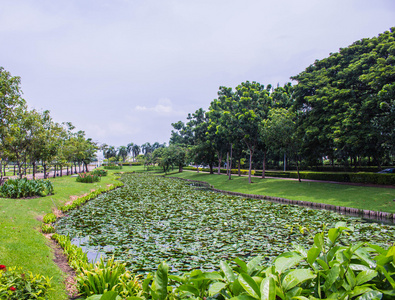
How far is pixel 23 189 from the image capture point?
1462 cm

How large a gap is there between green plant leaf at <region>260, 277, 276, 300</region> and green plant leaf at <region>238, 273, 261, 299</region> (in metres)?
0.07

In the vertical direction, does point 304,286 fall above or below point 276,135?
below

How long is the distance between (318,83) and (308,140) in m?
5.24

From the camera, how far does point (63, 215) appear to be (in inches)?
529

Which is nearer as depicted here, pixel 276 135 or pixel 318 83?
pixel 318 83

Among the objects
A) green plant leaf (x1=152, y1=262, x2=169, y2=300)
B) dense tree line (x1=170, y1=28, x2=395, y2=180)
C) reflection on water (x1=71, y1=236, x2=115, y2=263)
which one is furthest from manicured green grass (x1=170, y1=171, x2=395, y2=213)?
green plant leaf (x1=152, y1=262, x2=169, y2=300)

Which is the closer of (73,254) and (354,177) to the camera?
(73,254)

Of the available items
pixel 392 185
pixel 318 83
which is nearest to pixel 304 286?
pixel 392 185

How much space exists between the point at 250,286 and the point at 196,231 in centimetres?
870

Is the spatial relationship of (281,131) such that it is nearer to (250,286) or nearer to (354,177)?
(354,177)

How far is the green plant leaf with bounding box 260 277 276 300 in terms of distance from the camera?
1294 mm

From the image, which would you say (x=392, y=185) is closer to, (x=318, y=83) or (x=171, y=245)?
(x=318, y=83)

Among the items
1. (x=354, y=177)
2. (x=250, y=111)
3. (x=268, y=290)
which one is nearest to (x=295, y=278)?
(x=268, y=290)

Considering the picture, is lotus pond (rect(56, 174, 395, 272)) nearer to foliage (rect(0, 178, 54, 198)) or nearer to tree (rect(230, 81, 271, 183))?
foliage (rect(0, 178, 54, 198))
